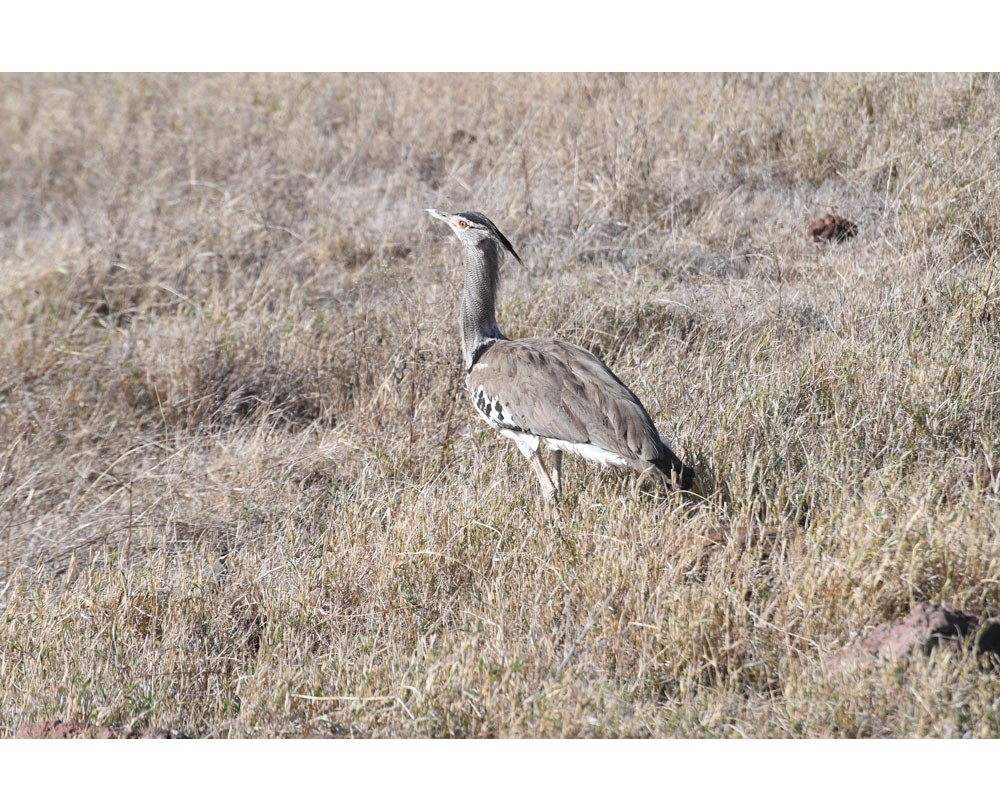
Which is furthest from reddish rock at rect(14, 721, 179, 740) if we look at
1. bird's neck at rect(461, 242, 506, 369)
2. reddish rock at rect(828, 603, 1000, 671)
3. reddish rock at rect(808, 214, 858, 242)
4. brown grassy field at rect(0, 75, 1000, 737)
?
reddish rock at rect(808, 214, 858, 242)

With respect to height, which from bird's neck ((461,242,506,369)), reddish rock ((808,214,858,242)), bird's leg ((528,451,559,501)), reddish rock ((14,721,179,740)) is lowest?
reddish rock ((14,721,179,740))

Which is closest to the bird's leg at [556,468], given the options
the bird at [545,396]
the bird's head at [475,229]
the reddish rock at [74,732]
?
the bird at [545,396]

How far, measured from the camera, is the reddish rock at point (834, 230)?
6.29m

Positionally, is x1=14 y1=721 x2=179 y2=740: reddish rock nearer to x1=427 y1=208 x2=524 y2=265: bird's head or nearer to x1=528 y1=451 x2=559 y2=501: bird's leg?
x1=528 y1=451 x2=559 y2=501: bird's leg

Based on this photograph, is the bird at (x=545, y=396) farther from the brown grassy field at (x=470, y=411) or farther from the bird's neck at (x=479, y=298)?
the brown grassy field at (x=470, y=411)

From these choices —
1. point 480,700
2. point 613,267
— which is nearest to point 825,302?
point 613,267

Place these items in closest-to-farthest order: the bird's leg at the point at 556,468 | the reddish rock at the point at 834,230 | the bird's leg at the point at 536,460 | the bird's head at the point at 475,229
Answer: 1. the bird's leg at the point at 536,460
2. the bird's leg at the point at 556,468
3. the bird's head at the point at 475,229
4. the reddish rock at the point at 834,230

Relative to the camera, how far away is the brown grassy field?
352 centimetres

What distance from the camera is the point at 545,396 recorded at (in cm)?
426

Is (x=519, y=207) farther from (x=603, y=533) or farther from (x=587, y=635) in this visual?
(x=587, y=635)

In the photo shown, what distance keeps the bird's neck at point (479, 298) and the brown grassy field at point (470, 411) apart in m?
0.48

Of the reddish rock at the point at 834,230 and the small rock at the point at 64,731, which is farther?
the reddish rock at the point at 834,230

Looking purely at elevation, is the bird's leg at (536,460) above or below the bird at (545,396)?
below

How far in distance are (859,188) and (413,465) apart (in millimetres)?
3278
